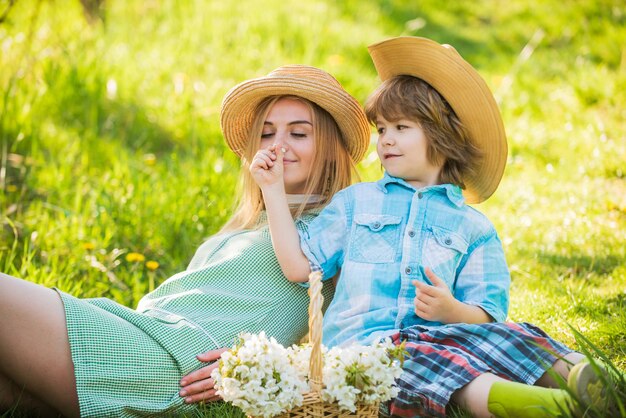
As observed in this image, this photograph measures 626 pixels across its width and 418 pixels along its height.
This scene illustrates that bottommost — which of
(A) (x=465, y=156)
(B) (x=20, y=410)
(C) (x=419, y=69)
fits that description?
(B) (x=20, y=410)

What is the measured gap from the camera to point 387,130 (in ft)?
8.74

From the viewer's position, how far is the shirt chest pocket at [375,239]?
254 cm

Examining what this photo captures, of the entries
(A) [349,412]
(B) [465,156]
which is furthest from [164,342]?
(B) [465,156]

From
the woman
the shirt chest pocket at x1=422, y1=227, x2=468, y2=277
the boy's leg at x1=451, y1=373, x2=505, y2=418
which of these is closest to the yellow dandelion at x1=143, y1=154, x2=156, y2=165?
the woman

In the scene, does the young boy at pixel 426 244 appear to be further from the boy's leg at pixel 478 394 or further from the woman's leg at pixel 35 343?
the woman's leg at pixel 35 343

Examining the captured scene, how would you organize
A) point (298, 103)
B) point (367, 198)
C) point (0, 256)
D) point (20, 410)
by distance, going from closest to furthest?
point (20, 410)
point (367, 198)
point (298, 103)
point (0, 256)

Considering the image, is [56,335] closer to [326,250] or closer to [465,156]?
[326,250]

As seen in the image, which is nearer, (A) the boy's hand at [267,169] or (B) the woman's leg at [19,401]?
(B) the woman's leg at [19,401]

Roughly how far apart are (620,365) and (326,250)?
1.12m

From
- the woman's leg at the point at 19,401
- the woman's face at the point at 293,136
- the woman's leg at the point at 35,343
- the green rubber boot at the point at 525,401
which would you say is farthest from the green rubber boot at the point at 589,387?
the woman's leg at the point at 19,401

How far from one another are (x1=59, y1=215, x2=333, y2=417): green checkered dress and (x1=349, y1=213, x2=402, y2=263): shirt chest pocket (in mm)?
272

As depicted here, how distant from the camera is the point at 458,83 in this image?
266 centimetres

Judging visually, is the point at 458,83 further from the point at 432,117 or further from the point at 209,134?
the point at 209,134

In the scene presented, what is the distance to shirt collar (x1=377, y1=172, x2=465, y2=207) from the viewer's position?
2.61 meters
